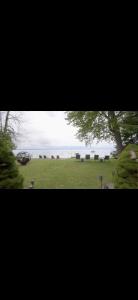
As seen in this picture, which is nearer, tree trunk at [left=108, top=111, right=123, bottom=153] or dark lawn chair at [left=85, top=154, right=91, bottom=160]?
dark lawn chair at [left=85, top=154, right=91, bottom=160]

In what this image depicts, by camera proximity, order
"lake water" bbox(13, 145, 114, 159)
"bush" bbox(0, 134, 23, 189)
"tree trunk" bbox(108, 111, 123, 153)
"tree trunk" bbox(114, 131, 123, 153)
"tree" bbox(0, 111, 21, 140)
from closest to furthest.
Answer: "bush" bbox(0, 134, 23, 189) → "tree" bbox(0, 111, 21, 140) → "lake water" bbox(13, 145, 114, 159) → "tree trunk" bbox(114, 131, 123, 153) → "tree trunk" bbox(108, 111, 123, 153)

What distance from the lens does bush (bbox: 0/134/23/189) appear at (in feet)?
13.5

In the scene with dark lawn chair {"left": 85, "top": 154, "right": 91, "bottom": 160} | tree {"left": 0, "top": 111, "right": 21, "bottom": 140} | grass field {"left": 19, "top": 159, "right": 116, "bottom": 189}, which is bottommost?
grass field {"left": 19, "top": 159, "right": 116, "bottom": 189}

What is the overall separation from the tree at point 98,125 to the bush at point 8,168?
4.50 ft

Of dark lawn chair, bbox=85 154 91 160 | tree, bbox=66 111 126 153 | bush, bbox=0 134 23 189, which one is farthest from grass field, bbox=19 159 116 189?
tree, bbox=66 111 126 153

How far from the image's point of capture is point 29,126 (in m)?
4.42

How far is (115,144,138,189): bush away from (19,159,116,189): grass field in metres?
0.17

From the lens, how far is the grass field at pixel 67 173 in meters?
4.56

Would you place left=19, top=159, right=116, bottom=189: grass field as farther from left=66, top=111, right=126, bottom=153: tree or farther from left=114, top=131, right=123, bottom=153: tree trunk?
left=66, top=111, right=126, bottom=153: tree
